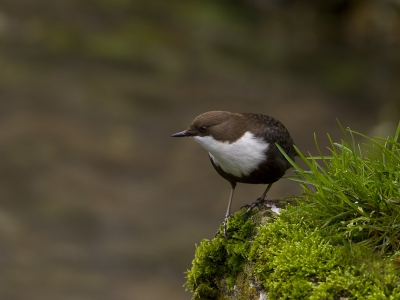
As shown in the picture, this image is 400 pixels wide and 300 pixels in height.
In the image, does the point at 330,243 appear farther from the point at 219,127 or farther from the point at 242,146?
the point at 219,127

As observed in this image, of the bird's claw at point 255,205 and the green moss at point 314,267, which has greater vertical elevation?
the bird's claw at point 255,205

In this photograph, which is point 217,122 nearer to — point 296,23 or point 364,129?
point 364,129

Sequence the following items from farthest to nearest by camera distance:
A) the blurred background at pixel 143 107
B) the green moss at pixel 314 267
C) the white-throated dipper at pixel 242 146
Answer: the blurred background at pixel 143 107 → the white-throated dipper at pixel 242 146 → the green moss at pixel 314 267

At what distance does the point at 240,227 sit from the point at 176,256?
6405 mm

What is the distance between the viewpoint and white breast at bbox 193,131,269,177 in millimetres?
4059

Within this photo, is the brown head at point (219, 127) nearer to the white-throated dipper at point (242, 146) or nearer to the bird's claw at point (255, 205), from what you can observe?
the white-throated dipper at point (242, 146)

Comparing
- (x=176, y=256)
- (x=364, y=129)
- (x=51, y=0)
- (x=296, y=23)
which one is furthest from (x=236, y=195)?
(x=51, y=0)

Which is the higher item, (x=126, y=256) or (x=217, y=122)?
(x=126, y=256)

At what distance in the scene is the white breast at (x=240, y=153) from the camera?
4059mm

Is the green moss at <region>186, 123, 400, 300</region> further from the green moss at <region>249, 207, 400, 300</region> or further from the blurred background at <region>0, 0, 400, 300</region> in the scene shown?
the blurred background at <region>0, 0, 400, 300</region>

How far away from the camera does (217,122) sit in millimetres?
4184

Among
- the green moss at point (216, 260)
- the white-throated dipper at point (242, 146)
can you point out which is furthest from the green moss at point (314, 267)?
the white-throated dipper at point (242, 146)

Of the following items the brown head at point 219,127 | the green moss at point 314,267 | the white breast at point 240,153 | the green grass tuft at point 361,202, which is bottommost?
the green moss at point 314,267

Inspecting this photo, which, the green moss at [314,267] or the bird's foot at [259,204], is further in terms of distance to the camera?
the bird's foot at [259,204]
